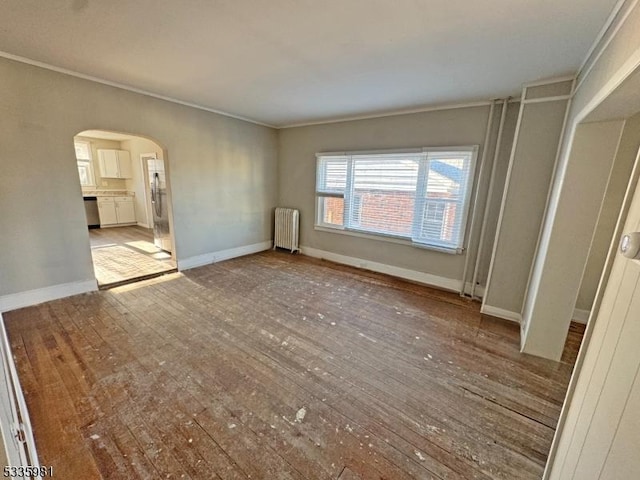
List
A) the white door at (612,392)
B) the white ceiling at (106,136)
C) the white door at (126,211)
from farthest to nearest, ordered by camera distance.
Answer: the white door at (126,211)
the white ceiling at (106,136)
the white door at (612,392)

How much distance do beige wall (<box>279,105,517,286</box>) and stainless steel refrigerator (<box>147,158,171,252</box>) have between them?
2225 mm

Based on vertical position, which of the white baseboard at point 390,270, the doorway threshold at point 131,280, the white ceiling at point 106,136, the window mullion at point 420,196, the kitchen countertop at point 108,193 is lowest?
the doorway threshold at point 131,280

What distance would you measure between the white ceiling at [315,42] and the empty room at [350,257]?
2 centimetres

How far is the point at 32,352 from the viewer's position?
7.14ft

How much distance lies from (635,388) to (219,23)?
9.11 feet

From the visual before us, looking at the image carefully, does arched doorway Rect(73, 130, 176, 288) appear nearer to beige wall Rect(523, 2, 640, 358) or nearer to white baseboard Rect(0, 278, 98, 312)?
white baseboard Rect(0, 278, 98, 312)

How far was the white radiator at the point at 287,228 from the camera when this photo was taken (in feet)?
17.5

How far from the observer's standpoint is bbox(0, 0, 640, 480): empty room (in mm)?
1412

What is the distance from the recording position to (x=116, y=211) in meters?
7.15

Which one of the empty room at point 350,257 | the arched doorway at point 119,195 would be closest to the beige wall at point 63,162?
the empty room at point 350,257

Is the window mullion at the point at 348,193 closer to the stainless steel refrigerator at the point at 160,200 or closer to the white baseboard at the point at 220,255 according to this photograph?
the white baseboard at the point at 220,255

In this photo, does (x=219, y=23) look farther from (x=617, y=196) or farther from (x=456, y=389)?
(x=617, y=196)

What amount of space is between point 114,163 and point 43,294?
563cm

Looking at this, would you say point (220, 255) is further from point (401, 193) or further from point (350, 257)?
point (401, 193)
